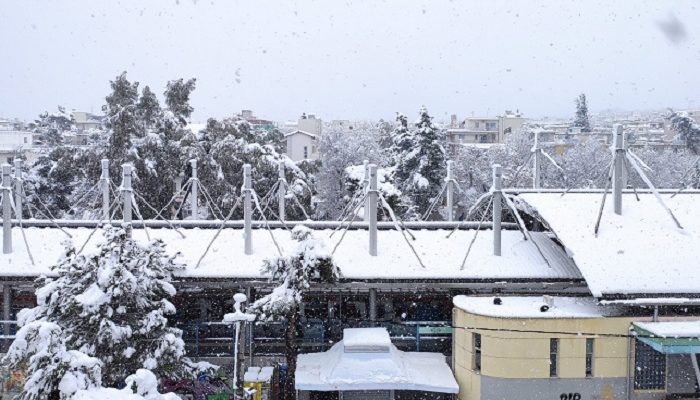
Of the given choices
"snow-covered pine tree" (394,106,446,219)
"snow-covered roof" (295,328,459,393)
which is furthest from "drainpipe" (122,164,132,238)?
"snow-covered pine tree" (394,106,446,219)

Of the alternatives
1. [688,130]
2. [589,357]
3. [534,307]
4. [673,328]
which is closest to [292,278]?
[534,307]

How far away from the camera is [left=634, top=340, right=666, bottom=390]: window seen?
583 inches

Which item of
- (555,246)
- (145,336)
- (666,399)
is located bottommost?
(666,399)

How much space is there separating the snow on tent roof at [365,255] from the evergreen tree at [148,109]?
48.5ft

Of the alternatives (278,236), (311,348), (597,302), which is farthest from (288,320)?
(597,302)

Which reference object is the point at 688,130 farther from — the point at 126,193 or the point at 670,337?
the point at 126,193

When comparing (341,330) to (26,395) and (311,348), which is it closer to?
(311,348)

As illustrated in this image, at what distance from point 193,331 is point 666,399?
33.3ft

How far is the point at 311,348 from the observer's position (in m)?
17.0

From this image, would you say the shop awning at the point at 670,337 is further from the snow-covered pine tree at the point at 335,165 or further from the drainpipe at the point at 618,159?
the snow-covered pine tree at the point at 335,165

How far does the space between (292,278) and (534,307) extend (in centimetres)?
493

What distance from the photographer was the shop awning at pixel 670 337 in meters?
13.9

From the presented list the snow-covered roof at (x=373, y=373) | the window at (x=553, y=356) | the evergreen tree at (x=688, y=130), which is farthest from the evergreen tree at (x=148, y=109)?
the evergreen tree at (x=688, y=130)

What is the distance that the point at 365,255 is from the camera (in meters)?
17.8
